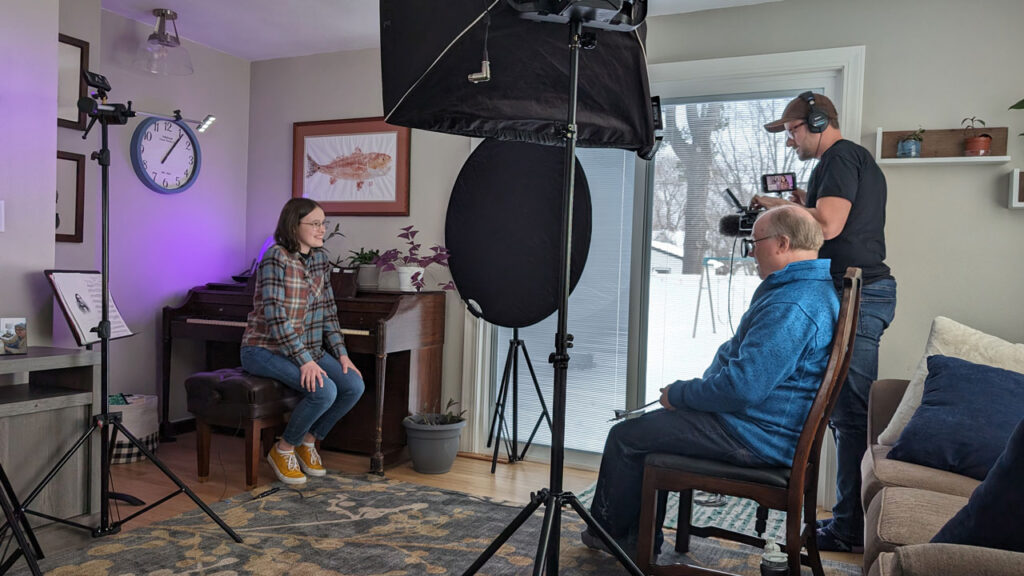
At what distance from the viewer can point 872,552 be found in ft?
5.98

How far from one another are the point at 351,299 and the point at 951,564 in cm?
325


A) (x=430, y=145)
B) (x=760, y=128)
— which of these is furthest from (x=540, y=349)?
(x=760, y=128)

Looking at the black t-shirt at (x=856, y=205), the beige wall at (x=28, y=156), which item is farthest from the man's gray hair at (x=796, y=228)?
the beige wall at (x=28, y=156)

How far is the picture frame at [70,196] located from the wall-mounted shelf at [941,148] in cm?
376

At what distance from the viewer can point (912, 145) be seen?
324 cm

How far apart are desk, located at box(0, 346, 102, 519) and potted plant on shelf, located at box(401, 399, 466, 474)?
1489mm

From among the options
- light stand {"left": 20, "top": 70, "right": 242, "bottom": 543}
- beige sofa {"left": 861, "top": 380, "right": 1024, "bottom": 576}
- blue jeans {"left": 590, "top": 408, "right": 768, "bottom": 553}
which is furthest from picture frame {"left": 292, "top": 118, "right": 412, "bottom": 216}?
beige sofa {"left": 861, "top": 380, "right": 1024, "bottom": 576}

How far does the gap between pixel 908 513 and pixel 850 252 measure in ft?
4.22

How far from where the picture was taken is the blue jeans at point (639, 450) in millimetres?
2186

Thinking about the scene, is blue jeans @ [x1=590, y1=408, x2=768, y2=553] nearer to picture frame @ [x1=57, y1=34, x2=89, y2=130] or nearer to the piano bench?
the piano bench

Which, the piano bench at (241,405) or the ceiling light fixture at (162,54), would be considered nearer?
the piano bench at (241,405)

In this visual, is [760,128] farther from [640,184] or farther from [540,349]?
[540,349]

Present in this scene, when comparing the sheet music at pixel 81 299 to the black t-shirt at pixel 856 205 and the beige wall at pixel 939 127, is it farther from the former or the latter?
the beige wall at pixel 939 127

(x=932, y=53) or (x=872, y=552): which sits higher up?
(x=932, y=53)
